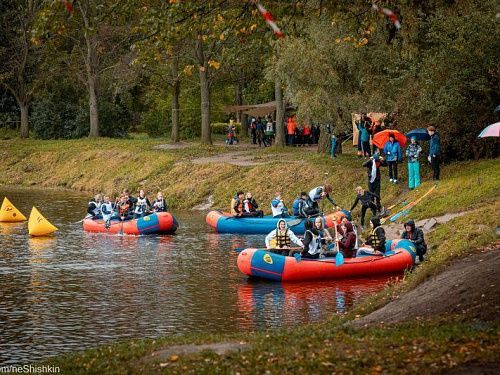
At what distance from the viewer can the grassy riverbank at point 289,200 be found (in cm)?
1391

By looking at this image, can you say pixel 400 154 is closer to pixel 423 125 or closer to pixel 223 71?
pixel 423 125

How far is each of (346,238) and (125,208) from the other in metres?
14.2

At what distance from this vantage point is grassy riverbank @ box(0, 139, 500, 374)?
45.6 ft


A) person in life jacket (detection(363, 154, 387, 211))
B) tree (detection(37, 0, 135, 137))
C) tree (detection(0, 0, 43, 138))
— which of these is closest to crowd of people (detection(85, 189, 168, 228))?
person in life jacket (detection(363, 154, 387, 211))

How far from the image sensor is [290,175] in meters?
46.6

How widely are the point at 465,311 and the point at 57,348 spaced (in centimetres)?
800

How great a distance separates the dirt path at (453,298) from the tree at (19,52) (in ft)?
165

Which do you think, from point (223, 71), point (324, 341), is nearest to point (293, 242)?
point (324, 341)

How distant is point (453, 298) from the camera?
1791 centimetres

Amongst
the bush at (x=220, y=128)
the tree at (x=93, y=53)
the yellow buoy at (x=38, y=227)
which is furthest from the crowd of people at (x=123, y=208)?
the bush at (x=220, y=128)

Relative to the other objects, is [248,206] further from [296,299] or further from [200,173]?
[296,299]

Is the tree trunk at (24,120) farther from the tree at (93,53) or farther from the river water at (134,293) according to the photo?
the river water at (134,293)

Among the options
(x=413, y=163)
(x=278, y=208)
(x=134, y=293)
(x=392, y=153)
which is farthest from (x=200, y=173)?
(x=134, y=293)

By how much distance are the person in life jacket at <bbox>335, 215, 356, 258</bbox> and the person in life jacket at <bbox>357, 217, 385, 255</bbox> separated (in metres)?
0.37
